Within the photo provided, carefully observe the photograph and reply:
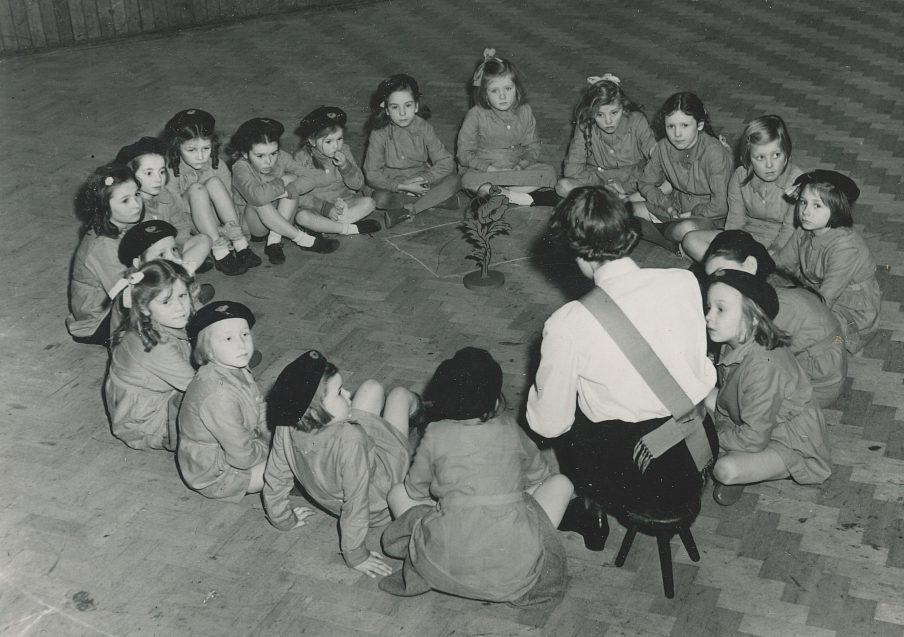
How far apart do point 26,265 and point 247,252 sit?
1.27 m

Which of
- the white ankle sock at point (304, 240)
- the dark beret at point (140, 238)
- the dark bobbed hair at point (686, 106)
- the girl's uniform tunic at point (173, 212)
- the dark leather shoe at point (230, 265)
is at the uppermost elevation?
the dark bobbed hair at point (686, 106)

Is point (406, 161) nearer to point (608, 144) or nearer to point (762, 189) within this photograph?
point (608, 144)

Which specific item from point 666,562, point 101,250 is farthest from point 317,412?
point 101,250

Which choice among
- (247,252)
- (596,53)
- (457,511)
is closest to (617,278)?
(457,511)

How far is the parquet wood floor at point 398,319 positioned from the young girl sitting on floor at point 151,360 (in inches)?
6.4

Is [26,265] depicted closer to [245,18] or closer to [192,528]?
[192,528]

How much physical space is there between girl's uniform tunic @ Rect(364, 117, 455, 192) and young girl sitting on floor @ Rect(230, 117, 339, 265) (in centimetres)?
58

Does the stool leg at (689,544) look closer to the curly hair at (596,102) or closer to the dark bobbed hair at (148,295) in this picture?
the dark bobbed hair at (148,295)

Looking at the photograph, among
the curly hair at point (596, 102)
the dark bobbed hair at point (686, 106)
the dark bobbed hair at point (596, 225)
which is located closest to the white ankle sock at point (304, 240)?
the curly hair at point (596, 102)

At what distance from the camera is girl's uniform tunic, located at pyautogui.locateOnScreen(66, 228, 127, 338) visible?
4.80 m

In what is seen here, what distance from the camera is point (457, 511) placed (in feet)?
10.7

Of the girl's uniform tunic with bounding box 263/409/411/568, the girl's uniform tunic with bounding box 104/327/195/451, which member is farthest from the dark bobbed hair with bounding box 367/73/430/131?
the girl's uniform tunic with bounding box 263/409/411/568

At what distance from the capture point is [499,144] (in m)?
6.30

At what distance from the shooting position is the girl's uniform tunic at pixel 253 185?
5.66 metres
